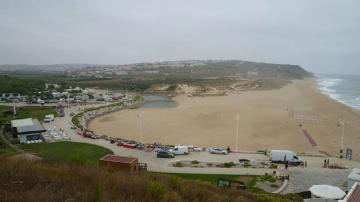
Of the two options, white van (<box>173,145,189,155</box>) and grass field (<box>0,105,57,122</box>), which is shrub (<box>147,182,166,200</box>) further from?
grass field (<box>0,105,57,122</box>)

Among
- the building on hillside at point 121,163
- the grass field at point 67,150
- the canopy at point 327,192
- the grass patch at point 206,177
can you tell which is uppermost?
the canopy at point 327,192

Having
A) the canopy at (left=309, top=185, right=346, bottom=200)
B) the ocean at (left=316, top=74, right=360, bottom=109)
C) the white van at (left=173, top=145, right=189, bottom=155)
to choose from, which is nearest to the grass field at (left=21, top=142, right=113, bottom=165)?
the white van at (left=173, top=145, right=189, bottom=155)

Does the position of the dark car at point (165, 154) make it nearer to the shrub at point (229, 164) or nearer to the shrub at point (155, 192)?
the shrub at point (229, 164)

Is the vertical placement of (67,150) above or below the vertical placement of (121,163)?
below

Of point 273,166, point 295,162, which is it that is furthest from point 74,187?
point 295,162

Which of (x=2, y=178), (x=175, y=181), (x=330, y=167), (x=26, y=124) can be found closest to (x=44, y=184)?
(x=2, y=178)

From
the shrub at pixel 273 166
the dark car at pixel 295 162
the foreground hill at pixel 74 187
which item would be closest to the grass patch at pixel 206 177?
the shrub at pixel 273 166

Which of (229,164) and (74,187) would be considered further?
(229,164)

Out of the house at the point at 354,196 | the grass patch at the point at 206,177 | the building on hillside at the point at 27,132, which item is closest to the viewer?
the house at the point at 354,196

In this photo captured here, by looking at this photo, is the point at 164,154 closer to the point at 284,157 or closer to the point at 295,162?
the point at 284,157
